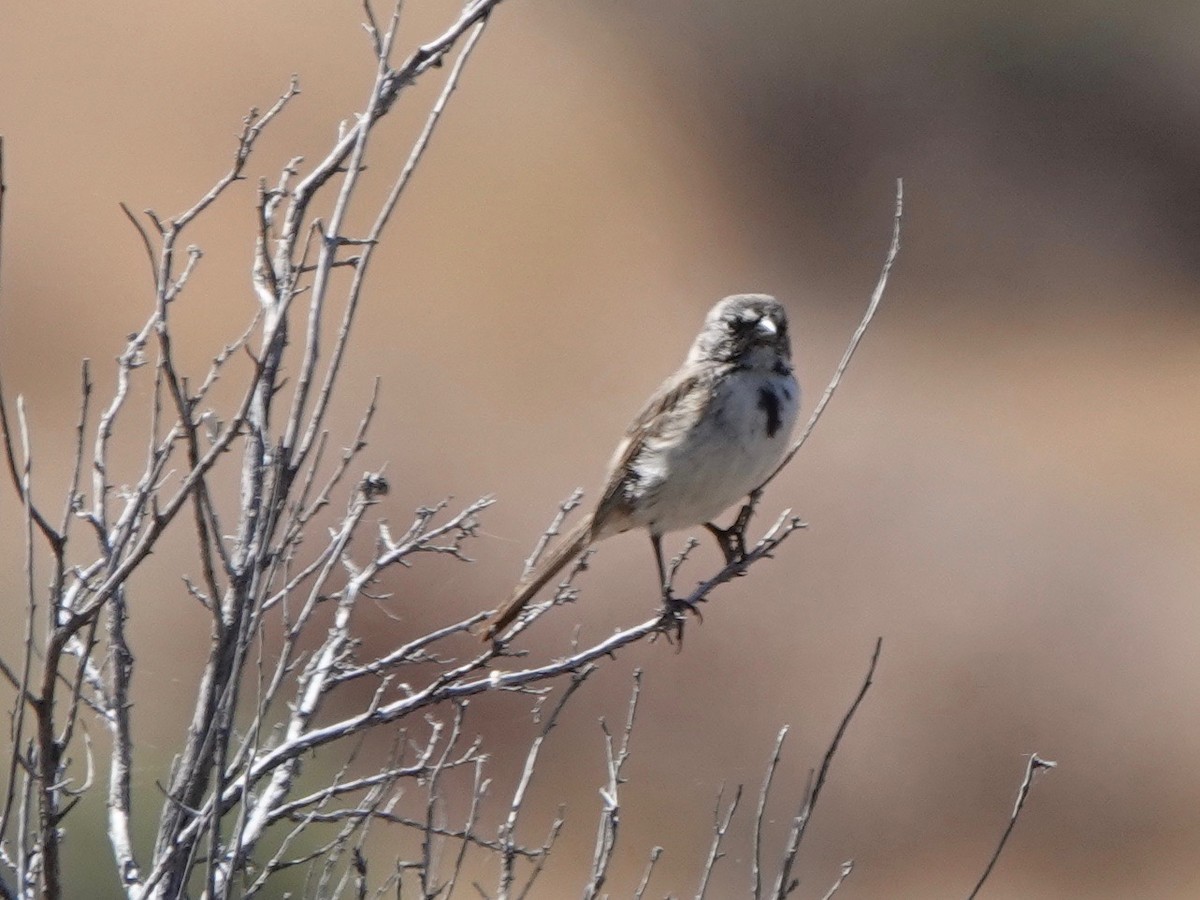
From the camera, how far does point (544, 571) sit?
5695 mm

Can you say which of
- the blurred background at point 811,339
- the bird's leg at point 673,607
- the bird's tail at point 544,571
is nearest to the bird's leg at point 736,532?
the bird's leg at point 673,607

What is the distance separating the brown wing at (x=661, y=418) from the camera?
574cm

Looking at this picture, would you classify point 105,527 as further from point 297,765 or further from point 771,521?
point 771,521

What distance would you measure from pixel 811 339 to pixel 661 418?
1436 cm

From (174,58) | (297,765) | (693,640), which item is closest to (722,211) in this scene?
(174,58)

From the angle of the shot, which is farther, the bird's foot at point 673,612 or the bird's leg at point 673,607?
the bird's leg at point 673,607

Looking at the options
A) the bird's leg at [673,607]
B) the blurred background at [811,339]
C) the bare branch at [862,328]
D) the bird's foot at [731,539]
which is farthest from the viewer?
the blurred background at [811,339]

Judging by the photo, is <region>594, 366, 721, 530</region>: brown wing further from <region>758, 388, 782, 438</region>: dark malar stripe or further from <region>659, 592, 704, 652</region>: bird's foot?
<region>659, 592, 704, 652</region>: bird's foot

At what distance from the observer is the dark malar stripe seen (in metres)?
5.52

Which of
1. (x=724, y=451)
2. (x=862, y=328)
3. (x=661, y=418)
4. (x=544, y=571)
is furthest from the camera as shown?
(x=661, y=418)

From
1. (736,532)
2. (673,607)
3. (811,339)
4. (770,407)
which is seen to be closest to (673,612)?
(673,607)

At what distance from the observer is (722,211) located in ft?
72.9

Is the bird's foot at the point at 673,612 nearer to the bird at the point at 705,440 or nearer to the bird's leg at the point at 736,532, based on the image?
the bird at the point at 705,440

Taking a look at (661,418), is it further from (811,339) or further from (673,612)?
(811,339)
